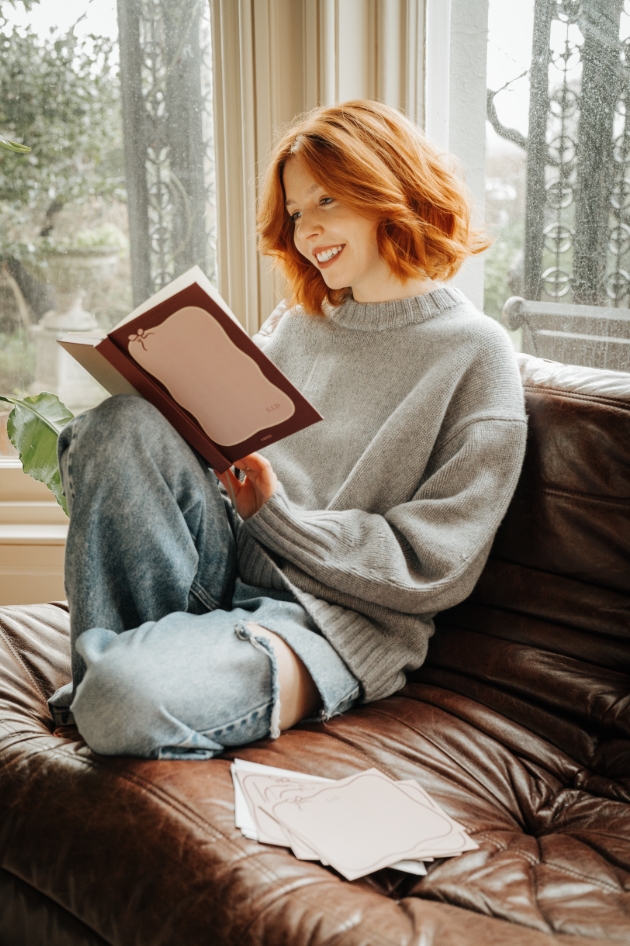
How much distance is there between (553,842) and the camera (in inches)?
43.1

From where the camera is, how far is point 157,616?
1.32 meters

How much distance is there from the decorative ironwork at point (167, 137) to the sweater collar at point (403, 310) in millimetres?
869

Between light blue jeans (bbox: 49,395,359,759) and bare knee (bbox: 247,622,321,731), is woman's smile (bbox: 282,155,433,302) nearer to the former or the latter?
light blue jeans (bbox: 49,395,359,759)

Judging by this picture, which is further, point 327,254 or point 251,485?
point 327,254

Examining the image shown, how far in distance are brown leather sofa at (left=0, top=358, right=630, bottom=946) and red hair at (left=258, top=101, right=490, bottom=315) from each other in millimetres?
297

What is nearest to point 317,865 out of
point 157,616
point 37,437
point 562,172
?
point 157,616

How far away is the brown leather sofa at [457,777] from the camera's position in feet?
2.95

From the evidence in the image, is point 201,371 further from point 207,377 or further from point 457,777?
point 457,777

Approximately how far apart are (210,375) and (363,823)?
0.63 m

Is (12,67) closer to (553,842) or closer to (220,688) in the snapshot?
(220,688)

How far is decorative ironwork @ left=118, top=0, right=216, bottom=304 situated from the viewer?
224 cm

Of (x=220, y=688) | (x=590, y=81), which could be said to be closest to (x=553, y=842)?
(x=220, y=688)

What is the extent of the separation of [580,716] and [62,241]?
182 centimetres

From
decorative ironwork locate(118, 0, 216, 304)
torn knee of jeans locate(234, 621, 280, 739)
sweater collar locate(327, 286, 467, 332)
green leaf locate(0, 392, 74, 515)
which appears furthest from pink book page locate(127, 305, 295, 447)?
decorative ironwork locate(118, 0, 216, 304)
